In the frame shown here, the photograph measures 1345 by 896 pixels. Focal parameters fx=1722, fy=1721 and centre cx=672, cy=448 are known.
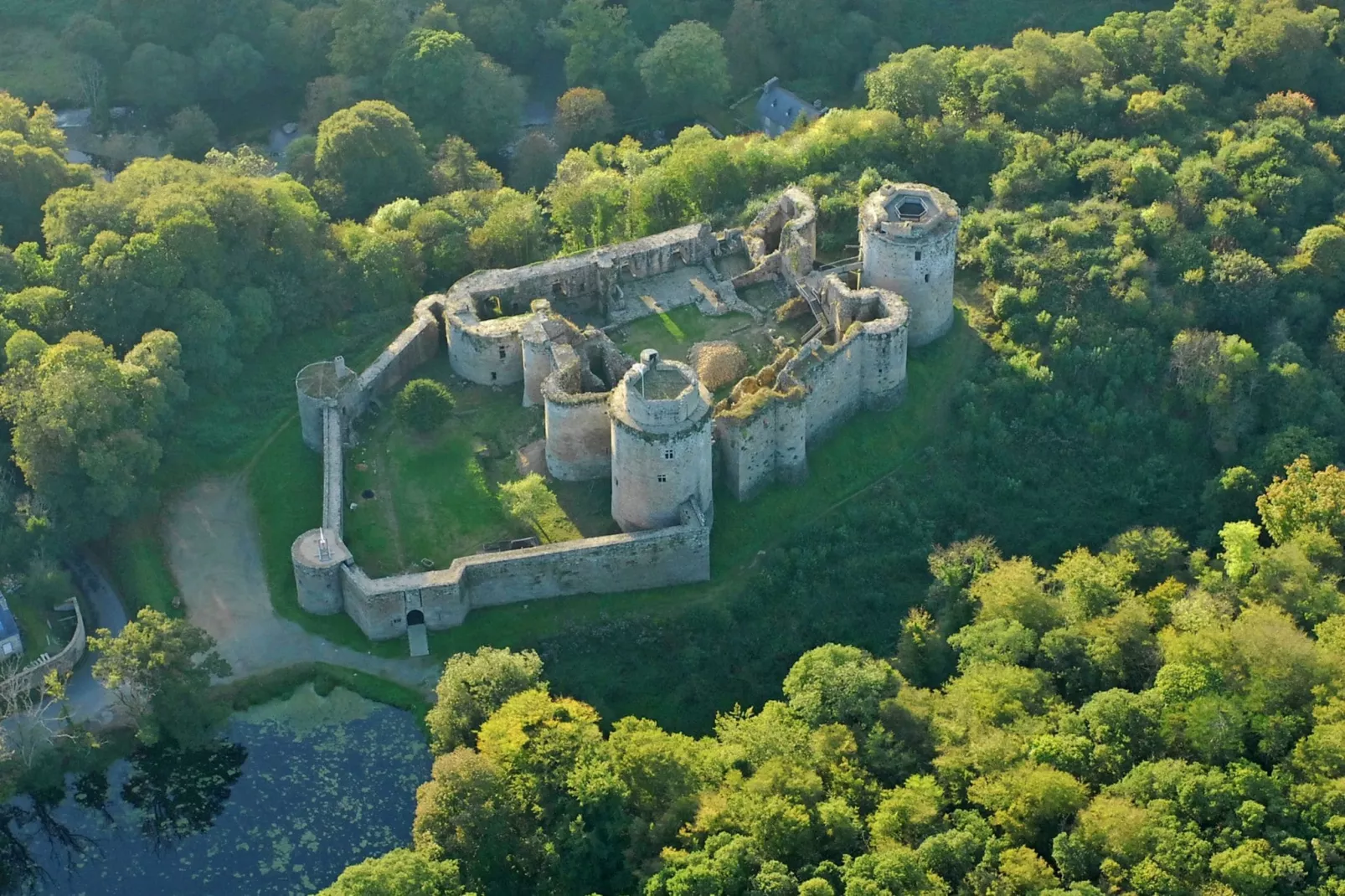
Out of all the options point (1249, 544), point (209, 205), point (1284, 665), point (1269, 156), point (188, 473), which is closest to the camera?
point (1284, 665)

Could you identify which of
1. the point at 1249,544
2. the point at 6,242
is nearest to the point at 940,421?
the point at 1249,544

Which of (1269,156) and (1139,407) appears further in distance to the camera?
(1269,156)

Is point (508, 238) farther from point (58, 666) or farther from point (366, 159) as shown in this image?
point (58, 666)

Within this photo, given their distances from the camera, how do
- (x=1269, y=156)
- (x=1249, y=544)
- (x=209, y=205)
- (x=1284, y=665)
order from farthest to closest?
1. (x=1269, y=156)
2. (x=209, y=205)
3. (x=1249, y=544)
4. (x=1284, y=665)

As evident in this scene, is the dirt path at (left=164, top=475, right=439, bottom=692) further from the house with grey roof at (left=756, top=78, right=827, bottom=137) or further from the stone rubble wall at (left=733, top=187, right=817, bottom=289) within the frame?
the house with grey roof at (left=756, top=78, right=827, bottom=137)

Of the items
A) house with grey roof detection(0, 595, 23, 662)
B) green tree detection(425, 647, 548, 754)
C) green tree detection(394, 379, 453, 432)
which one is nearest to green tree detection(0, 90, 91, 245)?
green tree detection(394, 379, 453, 432)

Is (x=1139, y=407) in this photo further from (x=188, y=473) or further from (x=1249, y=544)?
(x=188, y=473)

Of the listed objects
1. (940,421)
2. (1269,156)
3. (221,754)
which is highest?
(1269,156)
